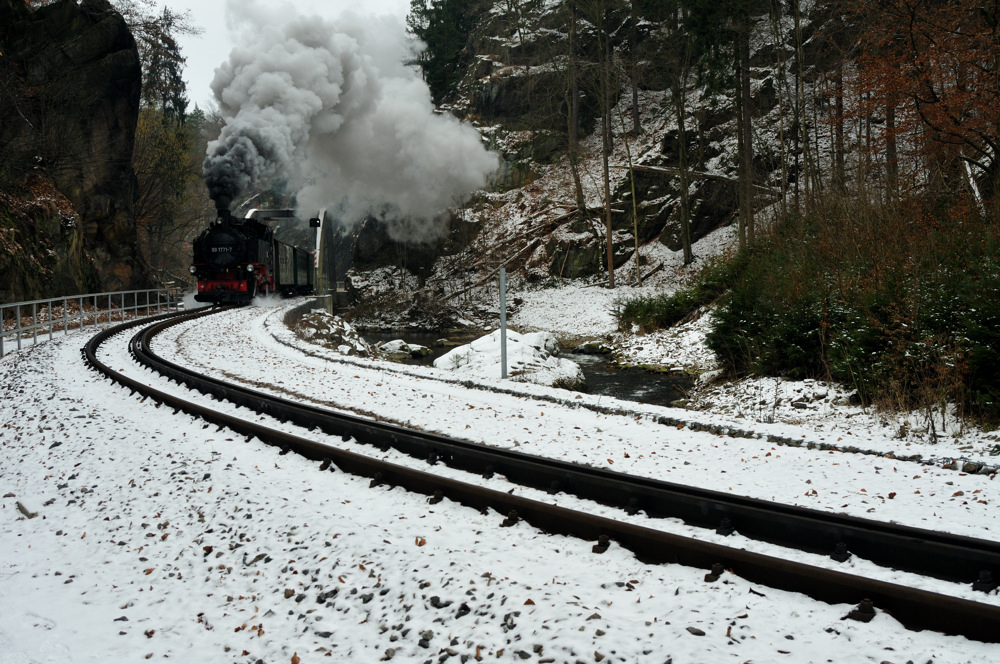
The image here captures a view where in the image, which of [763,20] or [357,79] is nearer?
[357,79]

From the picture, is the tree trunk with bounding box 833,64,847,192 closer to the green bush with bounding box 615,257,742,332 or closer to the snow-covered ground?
the green bush with bounding box 615,257,742,332

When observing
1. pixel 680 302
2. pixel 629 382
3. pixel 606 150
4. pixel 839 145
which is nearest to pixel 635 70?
pixel 606 150

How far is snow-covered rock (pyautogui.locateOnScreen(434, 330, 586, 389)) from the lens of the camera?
1265 cm

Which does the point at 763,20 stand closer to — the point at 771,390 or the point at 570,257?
the point at 570,257

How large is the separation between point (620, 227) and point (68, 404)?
953 inches

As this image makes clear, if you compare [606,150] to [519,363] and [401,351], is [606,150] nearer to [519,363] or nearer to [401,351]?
[401,351]

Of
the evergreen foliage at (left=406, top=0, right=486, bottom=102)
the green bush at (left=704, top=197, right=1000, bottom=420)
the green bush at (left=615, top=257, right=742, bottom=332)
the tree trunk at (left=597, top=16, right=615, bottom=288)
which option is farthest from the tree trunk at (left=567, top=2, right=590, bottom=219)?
the green bush at (left=704, top=197, right=1000, bottom=420)

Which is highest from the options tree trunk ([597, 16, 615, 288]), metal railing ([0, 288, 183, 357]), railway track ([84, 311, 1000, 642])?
tree trunk ([597, 16, 615, 288])

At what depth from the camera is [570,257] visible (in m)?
29.0

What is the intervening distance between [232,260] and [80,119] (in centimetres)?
1107

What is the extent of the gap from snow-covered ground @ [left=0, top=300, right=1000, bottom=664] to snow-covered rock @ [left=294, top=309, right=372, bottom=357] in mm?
10138

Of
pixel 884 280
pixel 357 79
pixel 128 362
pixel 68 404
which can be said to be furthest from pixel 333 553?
pixel 357 79

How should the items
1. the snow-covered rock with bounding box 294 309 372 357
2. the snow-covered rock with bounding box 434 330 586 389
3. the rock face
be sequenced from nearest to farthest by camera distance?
the snow-covered rock with bounding box 434 330 586 389 < the snow-covered rock with bounding box 294 309 372 357 < the rock face

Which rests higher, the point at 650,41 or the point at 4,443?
the point at 650,41
